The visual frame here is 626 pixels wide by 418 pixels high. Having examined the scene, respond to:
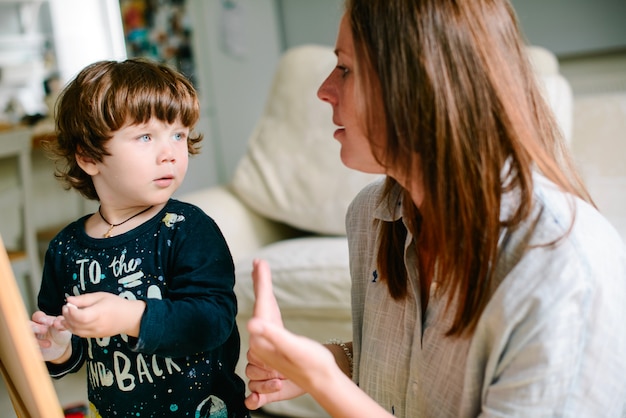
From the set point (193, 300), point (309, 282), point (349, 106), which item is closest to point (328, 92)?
point (349, 106)

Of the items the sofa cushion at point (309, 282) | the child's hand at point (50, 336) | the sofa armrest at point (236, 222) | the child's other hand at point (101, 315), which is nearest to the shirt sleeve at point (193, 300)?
the child's other hand at point (101, 315)

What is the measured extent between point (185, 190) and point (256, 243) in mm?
1551

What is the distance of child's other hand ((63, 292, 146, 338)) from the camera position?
2.53ft

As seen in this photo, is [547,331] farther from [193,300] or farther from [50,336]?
[50,336]

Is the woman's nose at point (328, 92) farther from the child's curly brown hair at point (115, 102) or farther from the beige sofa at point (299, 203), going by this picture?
the beige sofa at point (299, 203)

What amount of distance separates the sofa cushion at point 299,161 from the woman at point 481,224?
4.33 feet

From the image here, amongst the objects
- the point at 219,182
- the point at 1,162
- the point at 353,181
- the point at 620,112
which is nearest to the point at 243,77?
the point at 219,182

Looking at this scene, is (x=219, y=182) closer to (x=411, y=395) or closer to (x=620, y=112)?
(x=620, y=112)

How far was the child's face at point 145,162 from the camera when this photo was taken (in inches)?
35.4

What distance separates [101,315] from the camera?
783 mm

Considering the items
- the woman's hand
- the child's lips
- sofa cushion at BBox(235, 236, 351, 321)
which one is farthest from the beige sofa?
the child's lips

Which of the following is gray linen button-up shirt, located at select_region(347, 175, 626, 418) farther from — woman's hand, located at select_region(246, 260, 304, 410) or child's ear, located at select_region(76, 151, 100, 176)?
child's ear, located at select_region(76, 151, 100, 176)

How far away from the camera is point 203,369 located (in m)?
0.92

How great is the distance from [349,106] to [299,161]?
1.47 metres
